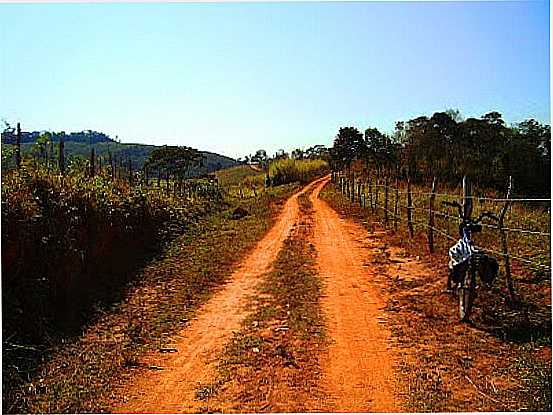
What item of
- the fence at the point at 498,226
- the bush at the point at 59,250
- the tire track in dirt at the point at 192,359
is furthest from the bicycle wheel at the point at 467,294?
the bush at the point at 59,250

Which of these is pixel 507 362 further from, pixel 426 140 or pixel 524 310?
pixel 426 140

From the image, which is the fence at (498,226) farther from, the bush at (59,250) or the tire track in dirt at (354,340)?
the bush at (59,250)

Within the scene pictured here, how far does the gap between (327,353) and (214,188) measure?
20608mm

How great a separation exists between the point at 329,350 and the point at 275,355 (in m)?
0.46

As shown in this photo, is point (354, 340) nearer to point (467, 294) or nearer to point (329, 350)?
point (329, 350)

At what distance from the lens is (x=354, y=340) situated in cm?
519

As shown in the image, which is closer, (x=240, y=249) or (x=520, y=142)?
(x=240, y=249)

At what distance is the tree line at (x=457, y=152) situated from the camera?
47.8 ft

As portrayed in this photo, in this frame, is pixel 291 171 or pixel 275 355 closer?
pixel 275 355

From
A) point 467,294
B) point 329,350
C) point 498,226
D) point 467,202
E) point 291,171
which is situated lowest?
point 329,350

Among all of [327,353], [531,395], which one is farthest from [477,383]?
[327,353]

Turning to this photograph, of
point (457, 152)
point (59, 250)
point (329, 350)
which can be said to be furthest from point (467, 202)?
point (457, 152)

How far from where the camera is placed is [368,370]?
4465 millimetres

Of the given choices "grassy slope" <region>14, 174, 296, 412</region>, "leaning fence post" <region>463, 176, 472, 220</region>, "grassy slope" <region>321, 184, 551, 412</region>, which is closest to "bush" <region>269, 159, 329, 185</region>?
"grassy slope" <region>14, 174, 296, 412</region>
